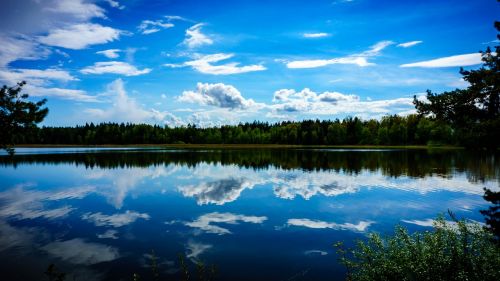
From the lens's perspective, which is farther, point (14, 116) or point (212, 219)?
point (212, 219)

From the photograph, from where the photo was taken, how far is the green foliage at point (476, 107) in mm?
12724

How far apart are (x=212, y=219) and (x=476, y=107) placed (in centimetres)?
1895

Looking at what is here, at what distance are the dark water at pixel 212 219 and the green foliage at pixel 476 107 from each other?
813 centimetres

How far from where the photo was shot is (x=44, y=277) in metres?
15.8

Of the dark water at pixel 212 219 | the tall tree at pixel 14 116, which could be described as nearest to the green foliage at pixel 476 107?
the dark water at pixel 212 219

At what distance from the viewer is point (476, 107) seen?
1382 centimetres

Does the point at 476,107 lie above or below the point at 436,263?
above

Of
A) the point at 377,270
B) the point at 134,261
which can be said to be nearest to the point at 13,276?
the point at 134,261

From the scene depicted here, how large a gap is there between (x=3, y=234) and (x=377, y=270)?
22.7 meters

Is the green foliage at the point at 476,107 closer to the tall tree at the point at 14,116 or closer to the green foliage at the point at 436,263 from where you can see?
the green foliage at the point at 436,263

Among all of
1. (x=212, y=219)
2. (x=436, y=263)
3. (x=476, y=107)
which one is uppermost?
(x=476, y=107)

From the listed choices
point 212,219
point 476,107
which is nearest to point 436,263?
point 476,107

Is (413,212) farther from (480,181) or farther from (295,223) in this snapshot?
(480,181)

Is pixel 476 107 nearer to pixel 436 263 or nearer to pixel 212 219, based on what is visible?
pixel 436 263
